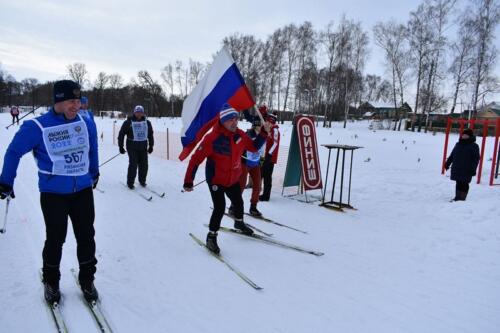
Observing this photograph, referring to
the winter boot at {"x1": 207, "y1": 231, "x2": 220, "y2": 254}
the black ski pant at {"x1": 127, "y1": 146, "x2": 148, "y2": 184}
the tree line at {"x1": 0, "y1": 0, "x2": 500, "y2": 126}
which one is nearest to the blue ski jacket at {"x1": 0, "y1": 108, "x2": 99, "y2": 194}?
the winter boot at {"x1": 207, "y1": 231, "x2": 220, "y2": 254}

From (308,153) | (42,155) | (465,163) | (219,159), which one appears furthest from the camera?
(308,153)

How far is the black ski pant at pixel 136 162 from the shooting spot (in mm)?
7924

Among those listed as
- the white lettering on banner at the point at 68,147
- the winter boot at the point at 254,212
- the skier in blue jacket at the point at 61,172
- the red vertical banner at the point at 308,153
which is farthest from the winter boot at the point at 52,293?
the red vertical banner at the point at 308,153

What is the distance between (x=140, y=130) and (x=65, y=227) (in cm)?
523

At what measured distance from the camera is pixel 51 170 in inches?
113

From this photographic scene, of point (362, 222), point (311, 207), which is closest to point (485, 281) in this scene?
point (362, 222)

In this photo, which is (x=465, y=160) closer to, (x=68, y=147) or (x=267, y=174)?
(x=267, y=174)

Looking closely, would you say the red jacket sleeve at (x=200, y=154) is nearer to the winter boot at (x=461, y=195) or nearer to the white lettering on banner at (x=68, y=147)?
the white lettering on banner at (x=68, y=147)

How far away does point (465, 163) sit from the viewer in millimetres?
7387

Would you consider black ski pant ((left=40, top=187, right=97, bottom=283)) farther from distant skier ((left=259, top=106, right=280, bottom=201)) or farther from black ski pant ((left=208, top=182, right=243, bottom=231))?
distant skier ((left=259, top=106, right=280, bottom=201))

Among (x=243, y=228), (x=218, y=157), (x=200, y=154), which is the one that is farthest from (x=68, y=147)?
(x=243, y=228)

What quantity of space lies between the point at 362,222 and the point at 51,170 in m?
4.93

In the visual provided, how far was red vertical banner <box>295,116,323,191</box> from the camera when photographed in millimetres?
7441

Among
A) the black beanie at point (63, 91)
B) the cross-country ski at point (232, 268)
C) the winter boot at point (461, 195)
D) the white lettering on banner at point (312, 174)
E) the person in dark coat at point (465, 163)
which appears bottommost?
the cross-country ski at point (232, 268)
